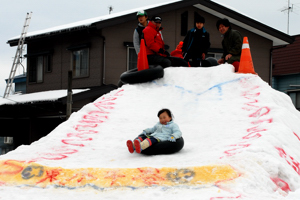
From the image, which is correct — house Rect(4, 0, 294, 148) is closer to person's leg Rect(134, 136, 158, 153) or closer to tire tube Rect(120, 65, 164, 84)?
tire tube Rect(120, 65, 164, 84)

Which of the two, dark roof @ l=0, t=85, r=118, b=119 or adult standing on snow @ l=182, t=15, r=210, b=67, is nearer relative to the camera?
adult standing on snow @ l=182, t=15, r=210, b=67

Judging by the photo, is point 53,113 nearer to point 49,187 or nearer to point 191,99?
point 191,99

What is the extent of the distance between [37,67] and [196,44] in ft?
39.9

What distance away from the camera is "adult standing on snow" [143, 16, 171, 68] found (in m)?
9.52

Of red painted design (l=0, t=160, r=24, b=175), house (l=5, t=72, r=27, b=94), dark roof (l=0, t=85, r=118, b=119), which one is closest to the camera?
red painted design (l=0, t=160, r=24, b=175)

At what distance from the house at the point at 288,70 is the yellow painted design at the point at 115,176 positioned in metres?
20.4

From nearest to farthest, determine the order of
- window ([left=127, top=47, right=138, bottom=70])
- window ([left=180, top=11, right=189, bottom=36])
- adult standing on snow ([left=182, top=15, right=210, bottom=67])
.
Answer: adult standing on snow ([left=182, top=15, right=210, bottom=67]) → window ([left=127, top=47, right=138, bottom=70]) → window ([left=180, top=11, right=189, bottom=36])

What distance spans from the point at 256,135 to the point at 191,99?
8.06 ft

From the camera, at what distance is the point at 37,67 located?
20.4 m

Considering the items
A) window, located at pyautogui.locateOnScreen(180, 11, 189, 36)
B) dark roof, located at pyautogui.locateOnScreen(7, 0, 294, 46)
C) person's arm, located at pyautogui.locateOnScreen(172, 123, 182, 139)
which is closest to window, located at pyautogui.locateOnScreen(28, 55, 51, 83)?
dark roof, located at pyautogui.locateOnScreen(7, 0, 294, 46)

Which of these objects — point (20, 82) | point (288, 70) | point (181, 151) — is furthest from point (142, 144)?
point (20, 82)

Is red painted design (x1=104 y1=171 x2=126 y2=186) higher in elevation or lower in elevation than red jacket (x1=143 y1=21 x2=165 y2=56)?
lower

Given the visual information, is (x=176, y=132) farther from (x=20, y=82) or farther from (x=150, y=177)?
(x=20, y=82)

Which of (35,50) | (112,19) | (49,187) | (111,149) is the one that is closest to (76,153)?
(111,149)
